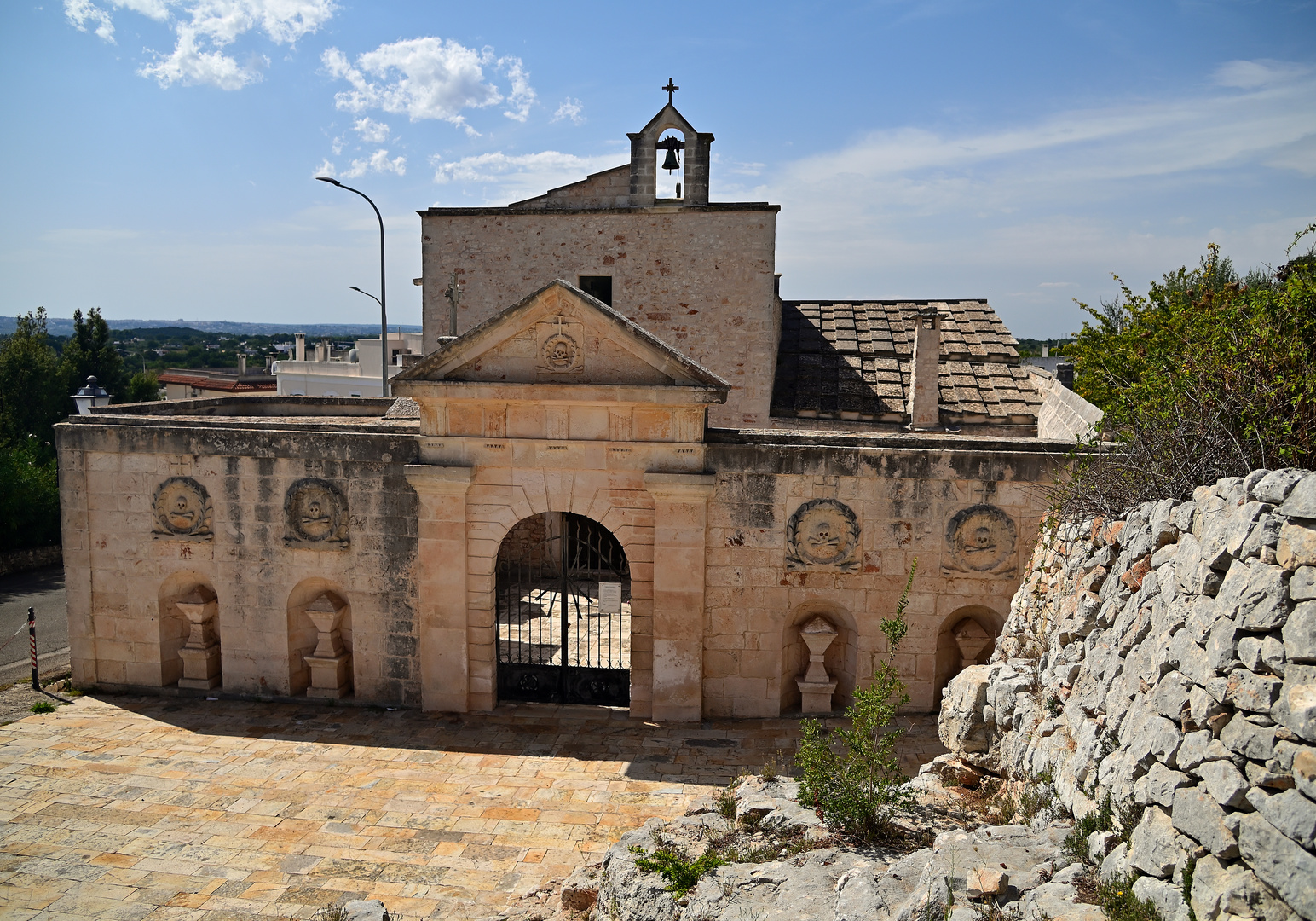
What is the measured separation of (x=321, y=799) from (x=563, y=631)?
331 centimetres

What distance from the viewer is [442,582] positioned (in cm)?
1052

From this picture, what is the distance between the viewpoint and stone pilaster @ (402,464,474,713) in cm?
1030

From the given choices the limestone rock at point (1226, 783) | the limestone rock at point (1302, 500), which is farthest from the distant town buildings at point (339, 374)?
the limestone rock at point (1226, 783)

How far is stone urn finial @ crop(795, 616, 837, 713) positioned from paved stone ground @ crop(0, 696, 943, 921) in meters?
0.35

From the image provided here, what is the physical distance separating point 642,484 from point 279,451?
4786mm

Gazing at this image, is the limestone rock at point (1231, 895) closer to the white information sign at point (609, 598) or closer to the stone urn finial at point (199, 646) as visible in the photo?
the white information sign at point (609, 598)

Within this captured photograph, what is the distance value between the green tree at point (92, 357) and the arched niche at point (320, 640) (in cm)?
2753

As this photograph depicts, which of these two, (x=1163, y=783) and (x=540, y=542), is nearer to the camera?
(x=1163, y=783)

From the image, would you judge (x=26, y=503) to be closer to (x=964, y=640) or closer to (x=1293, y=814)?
(x=964, y=640)

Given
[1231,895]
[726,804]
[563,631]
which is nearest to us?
[1231,895]

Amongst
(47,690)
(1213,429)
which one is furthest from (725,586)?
(47,690)

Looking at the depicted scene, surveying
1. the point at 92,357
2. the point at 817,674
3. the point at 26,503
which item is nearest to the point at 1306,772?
the point at 817,674

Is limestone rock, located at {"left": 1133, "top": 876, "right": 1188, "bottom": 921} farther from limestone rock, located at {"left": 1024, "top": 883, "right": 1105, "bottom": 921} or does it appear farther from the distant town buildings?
the distant town buildings

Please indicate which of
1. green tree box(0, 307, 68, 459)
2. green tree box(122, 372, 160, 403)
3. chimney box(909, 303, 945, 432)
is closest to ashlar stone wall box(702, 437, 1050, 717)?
chimney box(909, 303, 945, 432)
